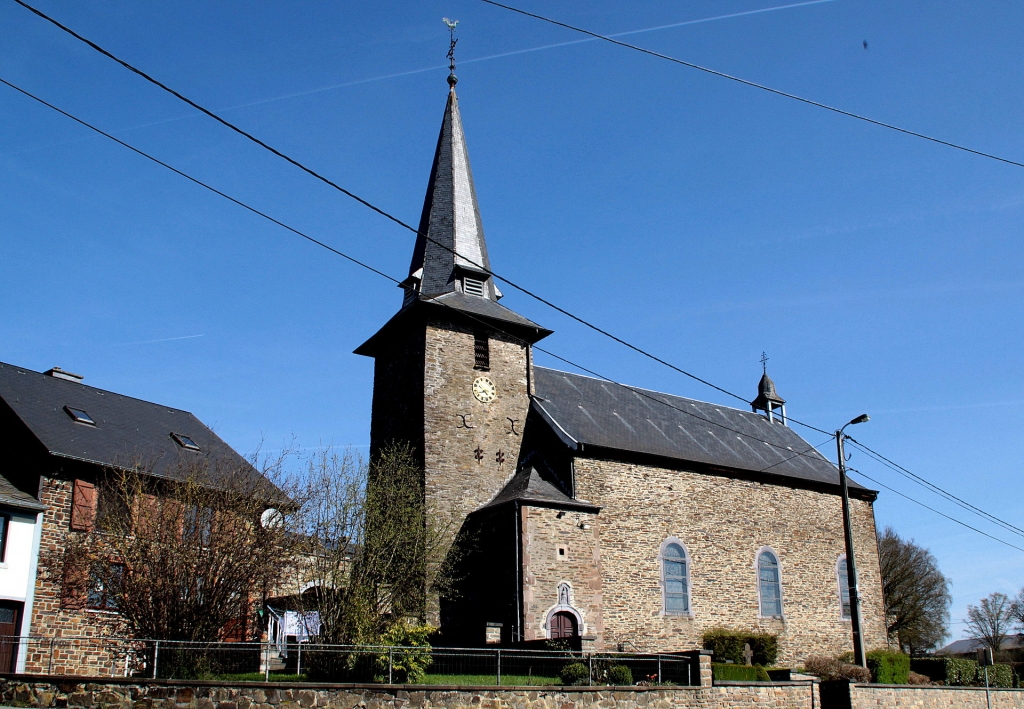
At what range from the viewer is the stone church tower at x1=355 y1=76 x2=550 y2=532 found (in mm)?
26641

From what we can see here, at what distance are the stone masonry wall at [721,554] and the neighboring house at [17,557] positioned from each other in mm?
14145

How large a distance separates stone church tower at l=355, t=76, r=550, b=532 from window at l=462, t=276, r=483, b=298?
34 mm

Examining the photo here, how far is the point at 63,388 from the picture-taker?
26.2 meters

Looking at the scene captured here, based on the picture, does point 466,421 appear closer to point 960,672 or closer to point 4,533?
Result: point 4,533

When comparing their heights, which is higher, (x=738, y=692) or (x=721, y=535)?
(x=721, y=535)

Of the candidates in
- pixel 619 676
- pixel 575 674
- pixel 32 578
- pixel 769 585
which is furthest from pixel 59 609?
pixel 769 585

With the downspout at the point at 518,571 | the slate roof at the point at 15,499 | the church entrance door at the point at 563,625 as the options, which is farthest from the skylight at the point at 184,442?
the church entrance door at the point at 563,625

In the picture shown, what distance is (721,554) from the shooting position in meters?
28.3

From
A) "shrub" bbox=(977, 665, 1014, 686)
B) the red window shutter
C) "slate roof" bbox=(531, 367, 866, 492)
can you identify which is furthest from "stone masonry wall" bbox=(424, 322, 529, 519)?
"shrub" bbox=(977, 665, 1014, 686)

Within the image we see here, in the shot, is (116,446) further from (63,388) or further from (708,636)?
(708,636)

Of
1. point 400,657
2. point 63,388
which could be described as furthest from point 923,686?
point 63,388

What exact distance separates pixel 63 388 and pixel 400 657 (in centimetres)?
1589

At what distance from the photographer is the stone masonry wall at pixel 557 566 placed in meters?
23.2

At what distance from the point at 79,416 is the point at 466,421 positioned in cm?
1095
